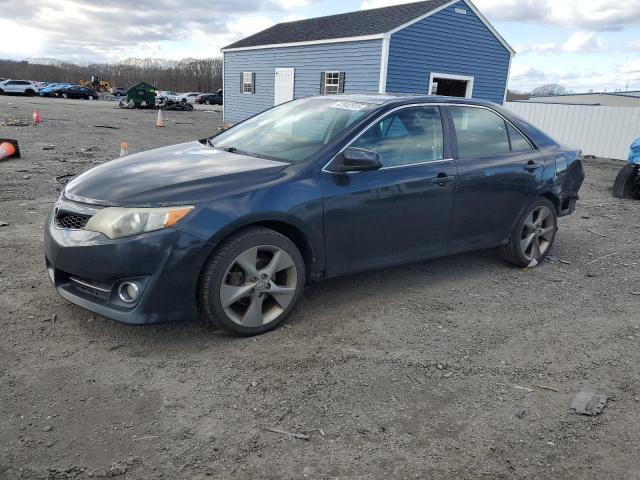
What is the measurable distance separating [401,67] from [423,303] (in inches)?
549

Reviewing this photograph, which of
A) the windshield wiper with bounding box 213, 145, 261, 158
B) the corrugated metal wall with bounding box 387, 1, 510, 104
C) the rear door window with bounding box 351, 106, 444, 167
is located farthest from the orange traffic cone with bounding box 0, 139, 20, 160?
the corrugated metal wall with bounding box 387, 1, 510, 104

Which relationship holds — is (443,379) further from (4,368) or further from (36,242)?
(36,242)

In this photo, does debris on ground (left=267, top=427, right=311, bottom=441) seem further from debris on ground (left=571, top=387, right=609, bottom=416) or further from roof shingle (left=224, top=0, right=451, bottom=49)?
roof shingle (left=224, top=0, right=451, bottom=49)

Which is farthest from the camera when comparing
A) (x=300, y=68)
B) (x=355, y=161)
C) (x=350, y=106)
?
(x=300, y=68)

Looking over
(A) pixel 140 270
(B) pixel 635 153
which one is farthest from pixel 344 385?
(B) pixel 635 153

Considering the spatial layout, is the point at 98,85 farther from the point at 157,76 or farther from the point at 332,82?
the point at 332,82

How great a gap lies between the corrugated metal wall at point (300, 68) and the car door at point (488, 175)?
39.3ft

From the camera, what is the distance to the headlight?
3146mm

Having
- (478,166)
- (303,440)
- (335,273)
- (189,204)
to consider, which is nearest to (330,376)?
(303,440)

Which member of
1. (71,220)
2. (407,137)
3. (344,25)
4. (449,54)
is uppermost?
(344,25)

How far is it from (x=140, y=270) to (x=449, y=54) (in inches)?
677

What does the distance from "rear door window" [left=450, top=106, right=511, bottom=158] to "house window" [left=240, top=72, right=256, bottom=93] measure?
18953 mm

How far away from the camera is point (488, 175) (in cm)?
465

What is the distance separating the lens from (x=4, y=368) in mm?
3059
